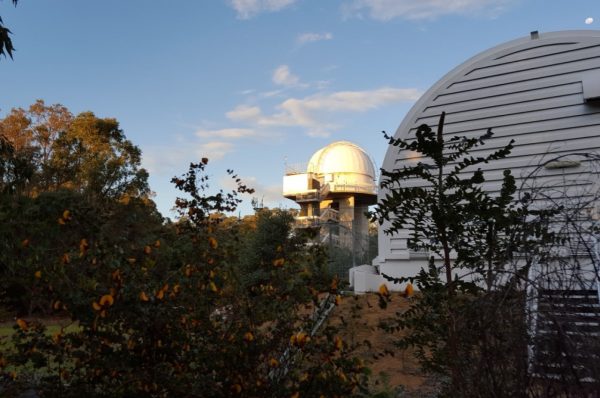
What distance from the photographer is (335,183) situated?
114ft

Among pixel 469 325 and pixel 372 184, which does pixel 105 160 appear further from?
pixel 469 325

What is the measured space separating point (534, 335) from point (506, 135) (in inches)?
365

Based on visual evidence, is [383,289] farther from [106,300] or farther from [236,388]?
[106,300]

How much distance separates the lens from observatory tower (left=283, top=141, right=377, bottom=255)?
1382 inches

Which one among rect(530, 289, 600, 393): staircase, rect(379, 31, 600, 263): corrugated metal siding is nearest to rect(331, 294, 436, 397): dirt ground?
rect(530, 289, 600, 393): staircase

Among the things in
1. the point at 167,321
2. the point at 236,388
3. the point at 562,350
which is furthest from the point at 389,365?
the point at 562,350

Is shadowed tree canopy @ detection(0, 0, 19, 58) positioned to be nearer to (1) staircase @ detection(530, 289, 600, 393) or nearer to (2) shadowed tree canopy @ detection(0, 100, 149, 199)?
(1) staircase @ detection(530, 289, 600, 393)

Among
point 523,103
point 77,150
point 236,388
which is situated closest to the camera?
point 236,388

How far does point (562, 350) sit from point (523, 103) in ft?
32.1

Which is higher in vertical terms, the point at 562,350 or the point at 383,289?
the point at 383,289

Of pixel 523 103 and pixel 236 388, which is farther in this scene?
pixel 523 103

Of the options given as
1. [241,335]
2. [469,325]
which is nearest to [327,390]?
[241,335]

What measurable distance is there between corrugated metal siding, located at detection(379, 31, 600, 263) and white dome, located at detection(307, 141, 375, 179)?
23.4 m

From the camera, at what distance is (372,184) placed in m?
36.8
